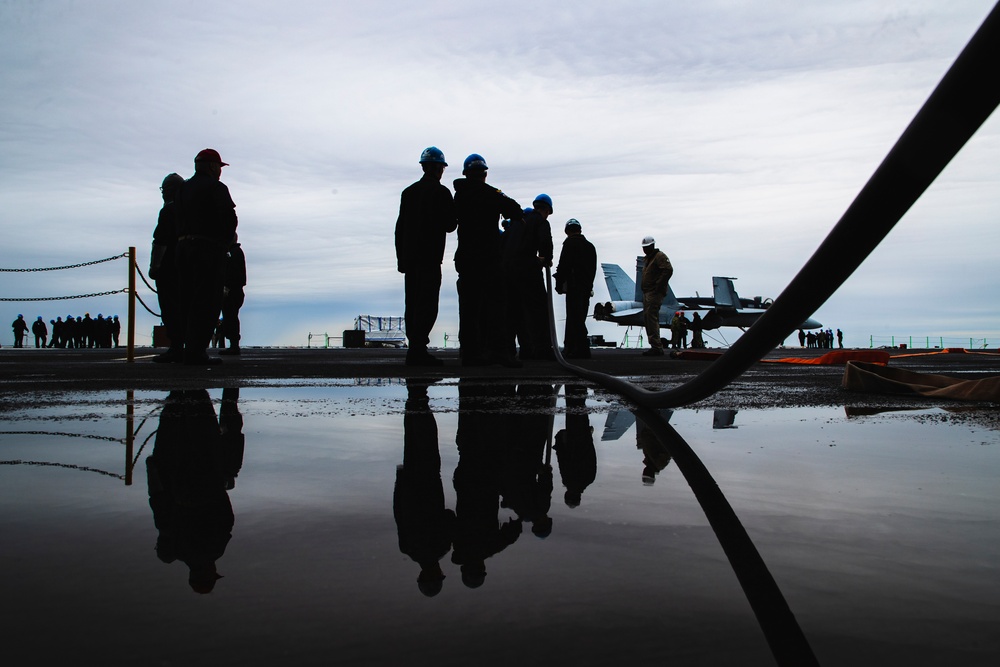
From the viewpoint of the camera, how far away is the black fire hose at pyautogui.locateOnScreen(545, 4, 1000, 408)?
113cm

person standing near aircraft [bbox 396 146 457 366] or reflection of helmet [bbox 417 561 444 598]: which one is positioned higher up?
person standing near aircraft [bbox 396 146 457 366]

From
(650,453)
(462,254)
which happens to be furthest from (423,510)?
(462,254)

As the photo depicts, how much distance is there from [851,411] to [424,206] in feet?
14.7

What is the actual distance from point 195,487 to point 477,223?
19.3ft

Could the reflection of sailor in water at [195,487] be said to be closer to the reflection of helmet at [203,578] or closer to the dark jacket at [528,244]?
the reflection of helmet at [203,578]

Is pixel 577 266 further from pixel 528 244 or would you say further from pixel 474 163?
pixel 474 163

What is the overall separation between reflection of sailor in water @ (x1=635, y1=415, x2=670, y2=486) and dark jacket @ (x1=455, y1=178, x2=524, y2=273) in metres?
4.67

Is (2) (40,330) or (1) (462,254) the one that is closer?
(1) (462,254)

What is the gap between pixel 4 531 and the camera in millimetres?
1219

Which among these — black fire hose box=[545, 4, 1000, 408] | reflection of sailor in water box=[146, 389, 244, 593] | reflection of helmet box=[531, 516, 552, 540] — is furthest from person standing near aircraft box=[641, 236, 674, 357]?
reflection of helmet box=[531, 516, 552, 540]

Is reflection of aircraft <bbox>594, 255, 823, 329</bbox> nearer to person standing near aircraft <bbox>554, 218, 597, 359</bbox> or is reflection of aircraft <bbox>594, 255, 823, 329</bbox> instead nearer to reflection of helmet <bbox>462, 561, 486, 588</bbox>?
person standing near aircraft <bbox>554, 218, 597, 359</bbox>

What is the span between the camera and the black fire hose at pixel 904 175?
3.70ft

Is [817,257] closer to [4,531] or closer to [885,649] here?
[885,649]

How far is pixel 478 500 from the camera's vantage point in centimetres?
145
